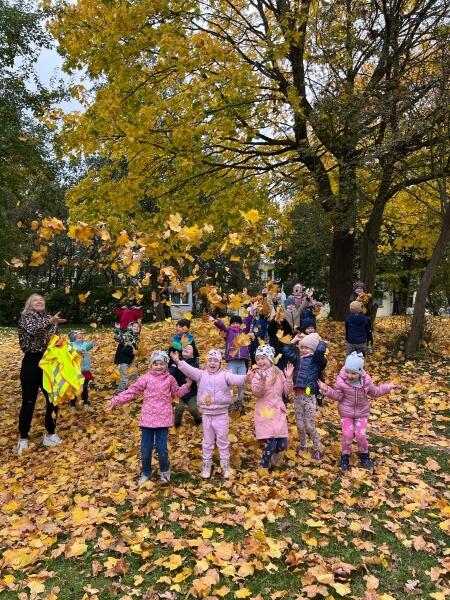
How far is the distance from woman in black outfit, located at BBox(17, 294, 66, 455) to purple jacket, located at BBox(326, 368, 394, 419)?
12.5 ft

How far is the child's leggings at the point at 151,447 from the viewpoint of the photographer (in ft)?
18.0

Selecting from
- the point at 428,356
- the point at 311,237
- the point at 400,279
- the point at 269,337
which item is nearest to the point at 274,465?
the point at 269,337

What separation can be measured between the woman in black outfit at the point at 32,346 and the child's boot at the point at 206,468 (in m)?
2.66

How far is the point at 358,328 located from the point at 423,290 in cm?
294

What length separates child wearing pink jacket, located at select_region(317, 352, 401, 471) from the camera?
6.01 m

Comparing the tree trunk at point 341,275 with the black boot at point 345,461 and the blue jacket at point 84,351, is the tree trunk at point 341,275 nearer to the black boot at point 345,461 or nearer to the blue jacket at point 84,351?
the blue jacket at point 84,351

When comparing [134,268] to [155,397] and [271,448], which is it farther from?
[271,448]

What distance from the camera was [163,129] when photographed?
10992 mm

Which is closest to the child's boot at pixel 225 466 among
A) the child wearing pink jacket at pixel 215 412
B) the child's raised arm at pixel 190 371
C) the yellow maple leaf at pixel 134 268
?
the child wearing pink jacket at pixel 215 412

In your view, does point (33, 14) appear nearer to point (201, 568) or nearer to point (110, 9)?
point (110, 9)

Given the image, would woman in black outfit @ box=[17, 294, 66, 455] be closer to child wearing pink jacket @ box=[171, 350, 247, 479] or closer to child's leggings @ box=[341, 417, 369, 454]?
child wearing pink jacket @ box=[171, 350, 247, 479]

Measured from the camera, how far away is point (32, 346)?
689cm

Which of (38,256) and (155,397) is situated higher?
(38,256)

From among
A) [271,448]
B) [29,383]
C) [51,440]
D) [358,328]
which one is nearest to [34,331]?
[29,383]
